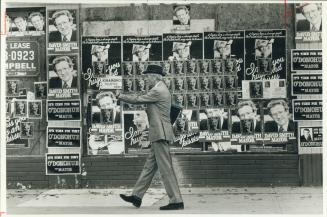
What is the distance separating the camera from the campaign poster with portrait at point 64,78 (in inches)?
473

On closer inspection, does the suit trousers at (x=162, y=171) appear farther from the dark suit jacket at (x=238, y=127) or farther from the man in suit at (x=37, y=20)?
the man in suit at (x=37, y=20)

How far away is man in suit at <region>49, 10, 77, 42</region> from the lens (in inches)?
471

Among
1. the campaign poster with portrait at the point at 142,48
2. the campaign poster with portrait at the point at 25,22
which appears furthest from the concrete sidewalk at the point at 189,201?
the campaign poster with portrait at the point at 25,22

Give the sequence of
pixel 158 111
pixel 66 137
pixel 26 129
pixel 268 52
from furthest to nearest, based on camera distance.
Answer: pixel 26 129, pixel 66 137, pixel 268 52, pixel 158 111

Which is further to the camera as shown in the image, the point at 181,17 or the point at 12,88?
the point at 12,88

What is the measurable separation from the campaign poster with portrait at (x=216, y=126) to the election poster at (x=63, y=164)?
2.16 m

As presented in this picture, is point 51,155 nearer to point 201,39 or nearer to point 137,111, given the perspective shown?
point 137,111

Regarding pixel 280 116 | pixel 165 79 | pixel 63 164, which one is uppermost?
pixel 165 79

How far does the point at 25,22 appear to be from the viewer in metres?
12.0

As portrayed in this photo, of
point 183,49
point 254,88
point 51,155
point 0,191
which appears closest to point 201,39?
point 183,49

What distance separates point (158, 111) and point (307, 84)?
285cm

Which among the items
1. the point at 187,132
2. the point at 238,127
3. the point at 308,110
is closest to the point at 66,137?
the point at 187,132

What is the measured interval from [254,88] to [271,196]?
6.09ft

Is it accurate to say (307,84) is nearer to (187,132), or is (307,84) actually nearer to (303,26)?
(303,26)
